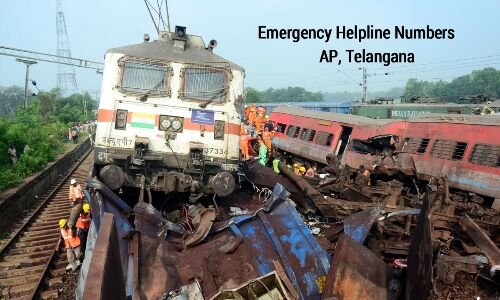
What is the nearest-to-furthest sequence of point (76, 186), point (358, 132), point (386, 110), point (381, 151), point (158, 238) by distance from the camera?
point (158, 238) → point (76, 186) → point (381, 151) → point (358, 132) → point (386, 110)

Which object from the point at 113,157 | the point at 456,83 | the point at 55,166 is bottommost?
the point at 55,166

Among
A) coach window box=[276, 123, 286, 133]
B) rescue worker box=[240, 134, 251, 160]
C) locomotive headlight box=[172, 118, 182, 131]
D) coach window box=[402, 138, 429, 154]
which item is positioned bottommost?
rescue worker box=[240, 134, 251, 160]

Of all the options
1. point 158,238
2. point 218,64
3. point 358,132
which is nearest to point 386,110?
point 358,132

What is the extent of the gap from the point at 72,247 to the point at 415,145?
9969mm

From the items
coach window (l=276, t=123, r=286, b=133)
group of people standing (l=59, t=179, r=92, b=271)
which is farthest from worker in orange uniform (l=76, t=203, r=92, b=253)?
coach window (l=276, t=123, r=286, b=133)

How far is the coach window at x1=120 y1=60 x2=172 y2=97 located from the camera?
26.2 feet

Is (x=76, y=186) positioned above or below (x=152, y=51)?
below

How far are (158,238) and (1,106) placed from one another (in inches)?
3453

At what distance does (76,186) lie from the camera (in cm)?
1009

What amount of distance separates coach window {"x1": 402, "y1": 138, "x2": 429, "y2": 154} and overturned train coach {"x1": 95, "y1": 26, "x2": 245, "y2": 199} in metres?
6.83

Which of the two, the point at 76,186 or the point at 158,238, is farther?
the point at 76,186

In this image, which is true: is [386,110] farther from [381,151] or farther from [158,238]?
[158,238]

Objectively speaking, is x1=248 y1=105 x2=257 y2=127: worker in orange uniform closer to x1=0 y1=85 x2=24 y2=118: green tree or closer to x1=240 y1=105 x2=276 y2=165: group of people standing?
x1=240 y1=105 x2=276 y2=165: group of people standing

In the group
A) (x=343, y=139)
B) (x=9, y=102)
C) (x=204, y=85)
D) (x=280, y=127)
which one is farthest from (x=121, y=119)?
(x=9, y=102)
